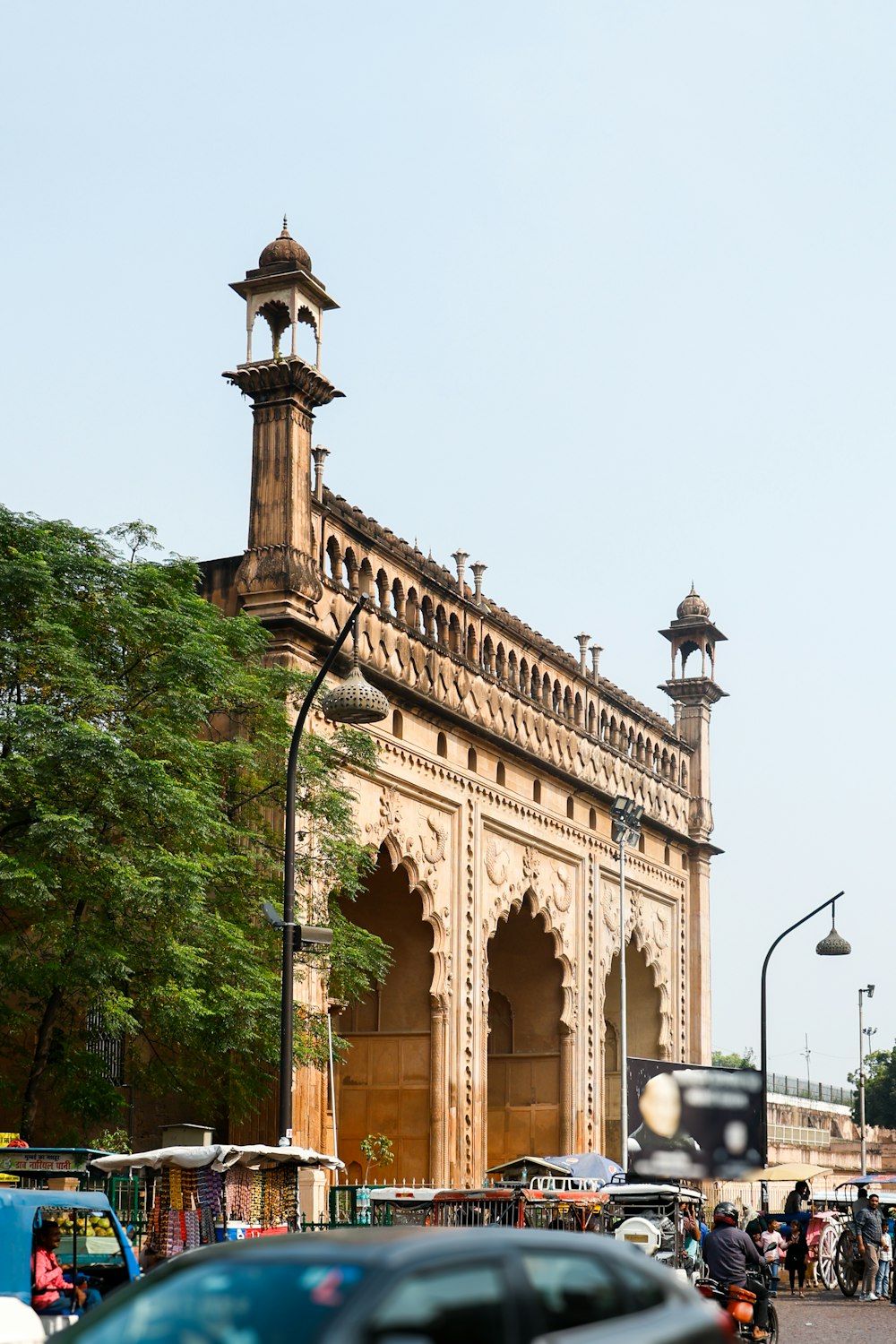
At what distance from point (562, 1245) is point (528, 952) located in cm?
3050

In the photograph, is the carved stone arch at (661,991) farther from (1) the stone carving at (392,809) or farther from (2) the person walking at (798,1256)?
(1) the stone carving at (392,809)

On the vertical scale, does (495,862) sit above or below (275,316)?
below

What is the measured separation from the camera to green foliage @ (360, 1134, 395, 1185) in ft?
96.2

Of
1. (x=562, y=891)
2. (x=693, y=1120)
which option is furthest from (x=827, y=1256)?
(x=562, y=891)

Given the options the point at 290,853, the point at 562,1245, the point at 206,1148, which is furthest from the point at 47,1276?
the point at 562,1245

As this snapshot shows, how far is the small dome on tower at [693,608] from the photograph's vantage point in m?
42.2

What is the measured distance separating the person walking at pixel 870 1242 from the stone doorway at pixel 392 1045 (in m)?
7.53

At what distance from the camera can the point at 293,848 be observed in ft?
61.0

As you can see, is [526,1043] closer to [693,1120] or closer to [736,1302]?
[693,1120]

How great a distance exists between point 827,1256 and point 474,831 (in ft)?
29.5

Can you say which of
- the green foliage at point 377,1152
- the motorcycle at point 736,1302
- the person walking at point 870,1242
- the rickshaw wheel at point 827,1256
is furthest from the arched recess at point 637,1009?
the motorcycle at point 736,1302

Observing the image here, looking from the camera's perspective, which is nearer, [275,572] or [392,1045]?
[275,572]

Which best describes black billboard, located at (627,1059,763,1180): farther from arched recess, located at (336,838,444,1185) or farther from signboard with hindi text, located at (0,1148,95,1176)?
signboard with hindi text, located at (0,1148,95,1176)

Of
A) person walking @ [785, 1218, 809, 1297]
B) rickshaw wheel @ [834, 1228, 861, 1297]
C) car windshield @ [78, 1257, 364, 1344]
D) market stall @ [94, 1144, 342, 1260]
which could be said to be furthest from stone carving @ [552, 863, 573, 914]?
car windshield @ [78, 1257, 364, 1344]
